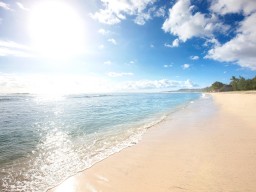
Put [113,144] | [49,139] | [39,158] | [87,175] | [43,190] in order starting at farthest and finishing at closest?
[49,139] < [113,144] < [39,158] < [87,175] < [43,190]

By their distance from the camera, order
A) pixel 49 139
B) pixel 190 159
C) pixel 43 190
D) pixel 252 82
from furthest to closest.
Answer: pixel 252 82 < pixel 49 139 < pixel 190 159 < pixel 43 190

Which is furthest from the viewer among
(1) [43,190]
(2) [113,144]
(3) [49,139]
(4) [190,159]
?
(3) [49,139]

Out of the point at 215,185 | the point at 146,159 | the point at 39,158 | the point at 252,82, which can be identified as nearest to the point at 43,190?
the point at 39,158

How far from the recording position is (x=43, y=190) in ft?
19.9

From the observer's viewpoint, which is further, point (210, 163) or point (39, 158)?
point (39, 158)

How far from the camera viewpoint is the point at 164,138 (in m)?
12.2

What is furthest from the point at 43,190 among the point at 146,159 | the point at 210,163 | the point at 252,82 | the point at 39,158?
the point at 252,82

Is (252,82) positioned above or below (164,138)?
above

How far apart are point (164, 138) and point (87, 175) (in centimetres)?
648

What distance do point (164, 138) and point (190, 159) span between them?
169 inches

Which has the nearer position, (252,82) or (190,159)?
(190,159)

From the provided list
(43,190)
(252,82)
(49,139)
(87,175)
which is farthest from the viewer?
(252,82)

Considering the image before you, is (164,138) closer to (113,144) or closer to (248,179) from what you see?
(113,144)

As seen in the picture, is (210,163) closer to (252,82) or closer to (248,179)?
→ (248,179)
